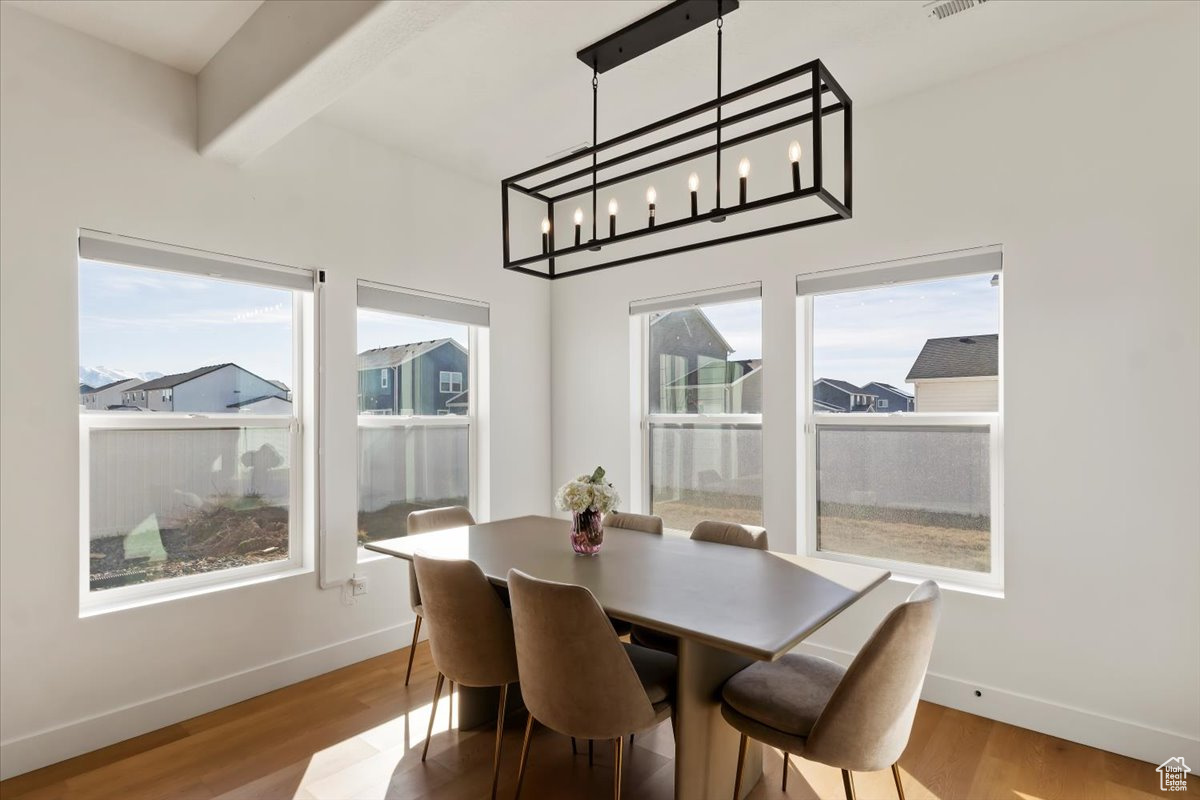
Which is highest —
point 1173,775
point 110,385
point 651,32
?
point 651,32

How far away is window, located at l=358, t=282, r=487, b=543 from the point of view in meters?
3.62

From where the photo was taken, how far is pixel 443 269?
12.8 feet

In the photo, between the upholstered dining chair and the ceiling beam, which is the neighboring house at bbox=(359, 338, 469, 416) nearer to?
the ceiling beam

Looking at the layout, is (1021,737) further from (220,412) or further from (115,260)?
(115,260)

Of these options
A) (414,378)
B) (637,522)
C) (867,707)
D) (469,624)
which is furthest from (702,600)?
(414,378)

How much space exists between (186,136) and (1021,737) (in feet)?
15.0

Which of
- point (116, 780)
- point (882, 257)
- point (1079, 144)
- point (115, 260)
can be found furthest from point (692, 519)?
point (115, 260)

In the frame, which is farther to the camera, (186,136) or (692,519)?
(692,519)

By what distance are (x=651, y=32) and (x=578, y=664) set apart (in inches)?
93.0

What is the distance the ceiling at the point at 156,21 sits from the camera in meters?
2.38

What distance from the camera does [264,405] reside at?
3221 millimetres

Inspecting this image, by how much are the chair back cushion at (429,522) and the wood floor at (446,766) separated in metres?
0.54

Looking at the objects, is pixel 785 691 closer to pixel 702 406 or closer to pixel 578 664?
pixel 578 664

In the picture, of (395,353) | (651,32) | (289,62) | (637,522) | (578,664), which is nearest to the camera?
(578,664)
